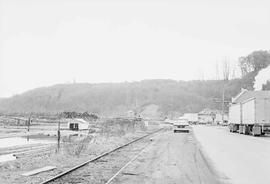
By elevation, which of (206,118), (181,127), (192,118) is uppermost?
(206,118)

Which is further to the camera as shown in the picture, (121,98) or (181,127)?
(121,98)

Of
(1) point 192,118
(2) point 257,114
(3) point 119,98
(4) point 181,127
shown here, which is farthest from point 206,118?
(2) point 257,114

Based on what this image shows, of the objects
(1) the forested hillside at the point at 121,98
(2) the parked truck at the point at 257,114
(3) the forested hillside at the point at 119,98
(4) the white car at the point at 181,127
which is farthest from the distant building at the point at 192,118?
(2) the parked truck at the point at 257,114

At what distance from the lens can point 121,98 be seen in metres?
164

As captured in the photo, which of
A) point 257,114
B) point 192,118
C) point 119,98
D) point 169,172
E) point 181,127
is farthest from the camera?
point 119,98

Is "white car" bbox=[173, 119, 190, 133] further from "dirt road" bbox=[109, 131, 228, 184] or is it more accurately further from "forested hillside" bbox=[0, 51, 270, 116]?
"forested hillside" bbox=[0, 51, 270, 116]

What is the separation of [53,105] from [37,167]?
148457mm

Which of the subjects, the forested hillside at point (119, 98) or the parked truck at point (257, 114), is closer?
the parked truck at point (257, 114)

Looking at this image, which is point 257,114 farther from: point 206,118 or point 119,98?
point 119,98

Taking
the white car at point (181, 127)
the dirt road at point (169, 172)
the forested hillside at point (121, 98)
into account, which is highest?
the forested hillside at point (121, 98)

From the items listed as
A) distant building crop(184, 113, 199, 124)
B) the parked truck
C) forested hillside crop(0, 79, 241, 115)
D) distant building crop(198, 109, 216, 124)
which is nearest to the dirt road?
the parked truck

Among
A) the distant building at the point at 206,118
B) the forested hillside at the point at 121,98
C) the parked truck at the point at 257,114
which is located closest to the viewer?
the parked truck at the point at 257,114

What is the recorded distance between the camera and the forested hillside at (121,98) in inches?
5945

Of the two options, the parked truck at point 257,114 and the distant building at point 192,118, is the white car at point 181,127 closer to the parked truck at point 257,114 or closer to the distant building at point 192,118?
the parked truck at point 257,114
